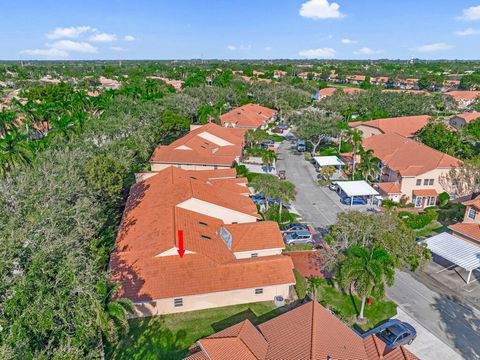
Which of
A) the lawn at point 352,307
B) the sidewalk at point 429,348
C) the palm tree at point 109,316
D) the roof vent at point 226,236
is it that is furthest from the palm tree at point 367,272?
the palm tree at point 109,316

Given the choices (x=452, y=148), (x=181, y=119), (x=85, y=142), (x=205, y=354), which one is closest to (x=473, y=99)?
(x=452, y=148)

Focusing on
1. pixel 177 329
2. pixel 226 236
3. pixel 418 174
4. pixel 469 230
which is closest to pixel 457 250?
pixel 469 230

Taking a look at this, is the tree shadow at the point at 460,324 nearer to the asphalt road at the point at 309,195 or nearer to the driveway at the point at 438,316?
the driveway at the point at 438,316

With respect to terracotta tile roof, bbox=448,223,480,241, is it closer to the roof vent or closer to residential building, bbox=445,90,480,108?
the roof vent

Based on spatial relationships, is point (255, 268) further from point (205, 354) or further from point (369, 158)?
point (369, 158)

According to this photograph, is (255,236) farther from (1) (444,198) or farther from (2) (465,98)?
(2) (465,98)

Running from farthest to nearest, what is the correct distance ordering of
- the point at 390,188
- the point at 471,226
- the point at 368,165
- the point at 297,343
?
1. the point at 368,165
2. the point at 390,188
3. the point at 471,226
4. the point at 297,343
